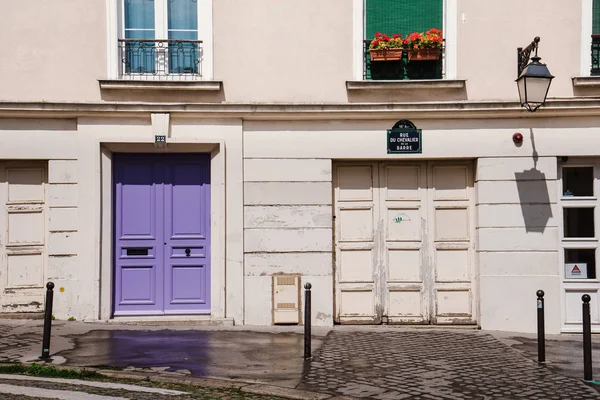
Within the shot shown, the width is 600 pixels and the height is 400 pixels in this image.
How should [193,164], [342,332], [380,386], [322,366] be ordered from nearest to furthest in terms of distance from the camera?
[380,386] < [322,366] < [342,332] < [193,164]

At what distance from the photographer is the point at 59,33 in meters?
11.4

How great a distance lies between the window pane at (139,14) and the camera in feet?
38.3

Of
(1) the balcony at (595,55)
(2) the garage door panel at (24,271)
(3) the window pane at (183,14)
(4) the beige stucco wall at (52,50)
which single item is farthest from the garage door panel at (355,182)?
(2) the garage door panel at (24,271)

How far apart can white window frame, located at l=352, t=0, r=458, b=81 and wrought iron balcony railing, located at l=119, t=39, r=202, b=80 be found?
243cm

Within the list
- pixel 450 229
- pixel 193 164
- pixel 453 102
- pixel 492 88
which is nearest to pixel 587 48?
pixel 492 88

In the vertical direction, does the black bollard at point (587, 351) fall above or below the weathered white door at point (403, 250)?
below

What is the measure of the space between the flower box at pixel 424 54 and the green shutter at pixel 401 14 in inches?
15.9

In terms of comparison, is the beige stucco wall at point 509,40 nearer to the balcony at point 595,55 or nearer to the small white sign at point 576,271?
the balcony at point 595,55

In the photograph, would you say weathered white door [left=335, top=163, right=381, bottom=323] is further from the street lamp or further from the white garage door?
the street lamp

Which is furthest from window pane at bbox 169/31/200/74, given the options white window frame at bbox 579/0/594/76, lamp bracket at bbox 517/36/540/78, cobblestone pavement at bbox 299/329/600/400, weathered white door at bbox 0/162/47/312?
white window frame at bbox 579/0/594/76

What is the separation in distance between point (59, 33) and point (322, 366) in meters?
6.54

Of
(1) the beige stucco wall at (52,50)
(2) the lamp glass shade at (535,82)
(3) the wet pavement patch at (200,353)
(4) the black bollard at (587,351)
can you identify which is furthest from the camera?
(1) the beige stucco wall at (52,50)


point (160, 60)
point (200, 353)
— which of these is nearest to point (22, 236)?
point (160, 60)

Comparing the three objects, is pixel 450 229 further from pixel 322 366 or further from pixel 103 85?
pixel 103 85
